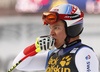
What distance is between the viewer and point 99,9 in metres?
9.32

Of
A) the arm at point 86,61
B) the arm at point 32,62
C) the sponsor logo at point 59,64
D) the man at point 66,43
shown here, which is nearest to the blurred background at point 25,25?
the arm at point 32,62

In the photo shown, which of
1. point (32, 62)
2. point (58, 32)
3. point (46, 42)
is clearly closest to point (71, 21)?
point (58, 32)

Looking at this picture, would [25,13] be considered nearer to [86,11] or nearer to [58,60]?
[86,11]

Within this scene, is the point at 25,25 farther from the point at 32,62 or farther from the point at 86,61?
the point at 86,61

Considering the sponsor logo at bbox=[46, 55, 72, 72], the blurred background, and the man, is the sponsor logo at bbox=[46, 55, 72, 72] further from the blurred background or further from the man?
the blurred background

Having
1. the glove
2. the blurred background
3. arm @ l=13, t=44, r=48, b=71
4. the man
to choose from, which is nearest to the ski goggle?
the man

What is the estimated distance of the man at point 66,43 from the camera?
1.93m

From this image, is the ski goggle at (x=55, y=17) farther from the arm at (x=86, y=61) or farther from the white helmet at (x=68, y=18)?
the arm at (x=86, y=61)

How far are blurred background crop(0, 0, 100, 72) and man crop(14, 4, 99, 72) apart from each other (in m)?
3.05

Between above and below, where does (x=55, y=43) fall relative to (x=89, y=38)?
above

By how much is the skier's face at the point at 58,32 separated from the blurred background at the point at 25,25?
3079mm

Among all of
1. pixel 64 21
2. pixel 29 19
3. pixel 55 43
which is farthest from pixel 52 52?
pixel 29 19

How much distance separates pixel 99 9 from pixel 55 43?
24.7 feet

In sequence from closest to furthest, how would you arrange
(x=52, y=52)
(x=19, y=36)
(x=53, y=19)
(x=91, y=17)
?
(x=53, y=19) → (x=52, y=52) → (x=19, y=36) → (x=91, y=17)
